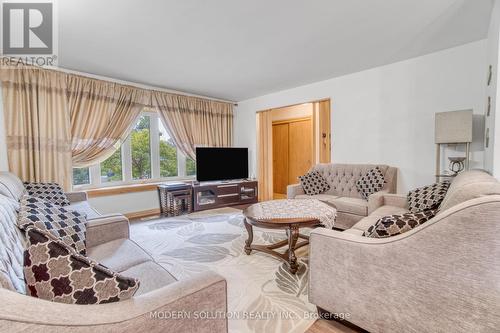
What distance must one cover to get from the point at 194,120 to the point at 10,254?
4282 mm

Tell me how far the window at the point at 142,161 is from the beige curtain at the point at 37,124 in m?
0.43

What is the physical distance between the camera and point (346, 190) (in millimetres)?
3799

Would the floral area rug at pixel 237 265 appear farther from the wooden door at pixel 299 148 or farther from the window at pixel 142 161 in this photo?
the wooden door at pixel 299 148

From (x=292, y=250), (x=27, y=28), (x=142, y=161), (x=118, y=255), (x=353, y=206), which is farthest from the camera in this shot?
(x=142, y=161)

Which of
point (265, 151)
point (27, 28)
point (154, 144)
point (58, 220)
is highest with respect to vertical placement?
point (27, 28)

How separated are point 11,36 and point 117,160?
7.09 ft

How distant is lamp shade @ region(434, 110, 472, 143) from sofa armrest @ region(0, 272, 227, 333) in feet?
10.1

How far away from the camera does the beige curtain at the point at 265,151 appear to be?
5.38 metres

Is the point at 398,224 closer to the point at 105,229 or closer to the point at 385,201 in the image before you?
the point at 385,201

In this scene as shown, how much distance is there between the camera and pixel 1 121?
10.1 ft

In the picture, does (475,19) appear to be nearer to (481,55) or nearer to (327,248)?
(481,55)

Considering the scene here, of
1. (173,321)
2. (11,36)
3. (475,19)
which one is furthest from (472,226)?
(11,36)

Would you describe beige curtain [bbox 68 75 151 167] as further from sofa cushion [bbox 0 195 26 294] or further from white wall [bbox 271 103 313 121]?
white wall [bbox 271 103 313 121]

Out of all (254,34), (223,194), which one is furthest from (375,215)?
(223,194)
